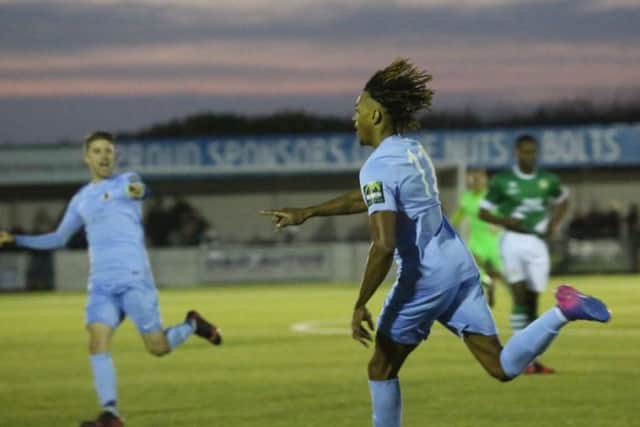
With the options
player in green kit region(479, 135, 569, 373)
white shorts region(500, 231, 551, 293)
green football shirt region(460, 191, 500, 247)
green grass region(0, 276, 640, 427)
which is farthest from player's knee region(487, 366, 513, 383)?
green football shirt region(460, 191, 500, 247)

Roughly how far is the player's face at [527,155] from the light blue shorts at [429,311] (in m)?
6.84

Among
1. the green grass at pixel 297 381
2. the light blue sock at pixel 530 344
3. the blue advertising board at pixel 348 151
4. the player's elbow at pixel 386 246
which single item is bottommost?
the green grass at pixel 297 381

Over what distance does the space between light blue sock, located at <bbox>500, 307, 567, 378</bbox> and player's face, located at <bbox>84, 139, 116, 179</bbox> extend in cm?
421

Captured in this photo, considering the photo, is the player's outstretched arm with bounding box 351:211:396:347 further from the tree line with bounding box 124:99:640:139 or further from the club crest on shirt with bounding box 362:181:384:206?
the tree line with bounding box 124:99:640:139

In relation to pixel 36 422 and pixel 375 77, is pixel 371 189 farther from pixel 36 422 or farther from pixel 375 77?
pixel 36 422

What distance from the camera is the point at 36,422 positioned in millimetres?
11695

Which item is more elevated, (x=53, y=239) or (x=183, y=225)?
(x=53, y=239)

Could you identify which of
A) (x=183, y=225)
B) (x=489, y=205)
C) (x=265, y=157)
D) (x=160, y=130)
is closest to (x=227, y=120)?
(x=160, y=130)

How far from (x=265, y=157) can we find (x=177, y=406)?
1426 inches

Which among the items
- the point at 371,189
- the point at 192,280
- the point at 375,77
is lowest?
the point at 192,280

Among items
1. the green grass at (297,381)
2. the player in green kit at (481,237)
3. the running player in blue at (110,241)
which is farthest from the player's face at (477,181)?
the running player in blue at (110,241)

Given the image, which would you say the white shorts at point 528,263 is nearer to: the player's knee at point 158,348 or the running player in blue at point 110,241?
the player's knee at point 158,348

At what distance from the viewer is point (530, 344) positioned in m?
8.48

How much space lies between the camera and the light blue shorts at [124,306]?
1162 centimetres
